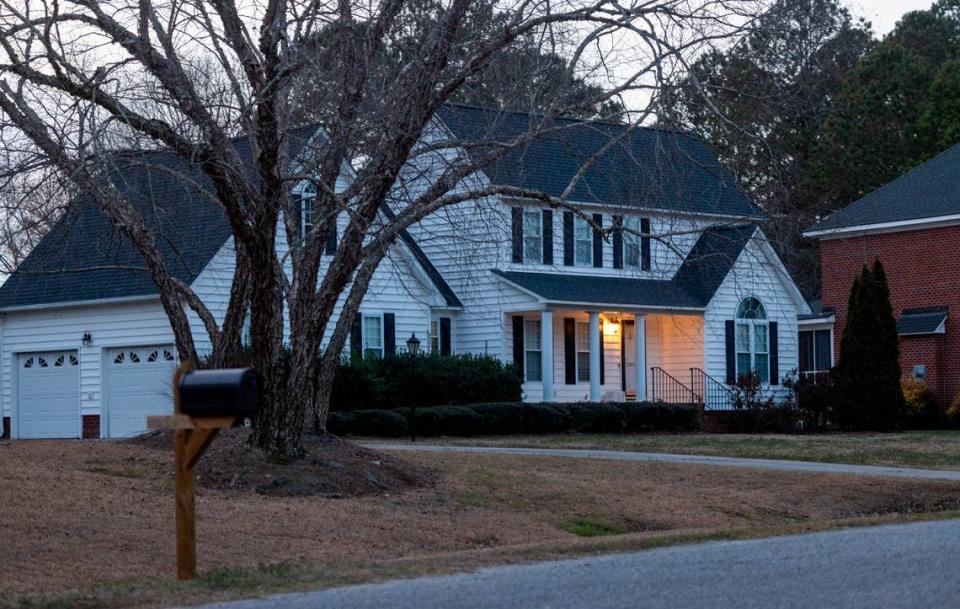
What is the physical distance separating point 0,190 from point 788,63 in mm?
9711

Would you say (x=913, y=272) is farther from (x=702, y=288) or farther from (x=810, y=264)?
(x=810, y=264)

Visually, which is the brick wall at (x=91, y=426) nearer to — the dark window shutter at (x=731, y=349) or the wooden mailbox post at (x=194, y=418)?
the dark window shutter at (x=731, y=349)

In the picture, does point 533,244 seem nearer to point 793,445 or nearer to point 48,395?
point 793,445

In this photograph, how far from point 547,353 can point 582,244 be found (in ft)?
12.0

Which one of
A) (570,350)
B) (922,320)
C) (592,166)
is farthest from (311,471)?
(922,320)

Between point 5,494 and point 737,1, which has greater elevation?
point 737,1

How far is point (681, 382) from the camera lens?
127 feet

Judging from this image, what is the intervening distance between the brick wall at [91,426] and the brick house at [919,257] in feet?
59.1

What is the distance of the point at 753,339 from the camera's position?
39188mm

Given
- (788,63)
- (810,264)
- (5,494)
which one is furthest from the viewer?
(810,264)

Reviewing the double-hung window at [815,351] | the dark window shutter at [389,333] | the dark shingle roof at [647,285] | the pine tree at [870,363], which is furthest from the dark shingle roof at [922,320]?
the dark window shutter at [389,333]

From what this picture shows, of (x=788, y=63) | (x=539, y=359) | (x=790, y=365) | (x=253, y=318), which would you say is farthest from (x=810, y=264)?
(x=253, y=318)

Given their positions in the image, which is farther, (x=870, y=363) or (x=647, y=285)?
(x=647, y=285)

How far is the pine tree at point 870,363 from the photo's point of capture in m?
33.7
